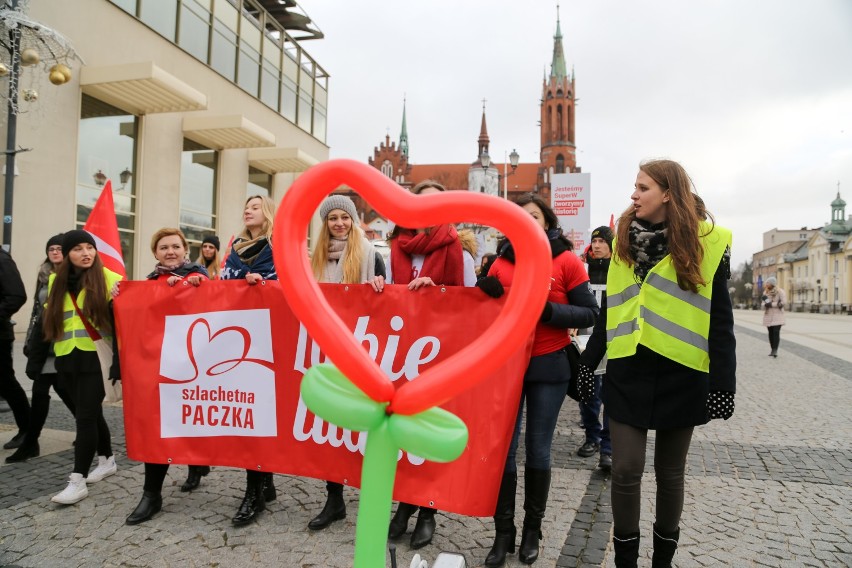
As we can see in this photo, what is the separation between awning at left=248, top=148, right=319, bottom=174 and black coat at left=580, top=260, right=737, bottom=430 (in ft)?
64.8

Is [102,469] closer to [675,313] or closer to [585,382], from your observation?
[585,382]

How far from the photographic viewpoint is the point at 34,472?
4.38 m

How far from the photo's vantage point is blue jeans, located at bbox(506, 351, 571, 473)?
302cm

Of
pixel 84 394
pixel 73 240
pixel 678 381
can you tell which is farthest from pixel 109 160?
pixel 678 381

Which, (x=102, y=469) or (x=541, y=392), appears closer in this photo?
(x=541, y=392)

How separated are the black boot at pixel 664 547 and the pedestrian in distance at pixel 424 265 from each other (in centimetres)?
123

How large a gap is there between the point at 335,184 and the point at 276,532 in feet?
7.92

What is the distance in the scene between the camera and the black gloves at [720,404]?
249 cm

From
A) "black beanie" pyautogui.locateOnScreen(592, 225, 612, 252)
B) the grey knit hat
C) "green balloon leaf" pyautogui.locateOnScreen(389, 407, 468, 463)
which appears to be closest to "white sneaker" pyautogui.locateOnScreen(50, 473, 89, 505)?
the grey knit hat

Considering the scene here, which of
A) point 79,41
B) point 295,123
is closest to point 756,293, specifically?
point 295,123

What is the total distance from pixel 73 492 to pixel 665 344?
3727 millimetres

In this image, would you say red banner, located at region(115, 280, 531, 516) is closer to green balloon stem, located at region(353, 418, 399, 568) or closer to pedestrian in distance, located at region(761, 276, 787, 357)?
green balloon stem, located at region(353, 418, 399, 568)

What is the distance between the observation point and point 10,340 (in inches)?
205

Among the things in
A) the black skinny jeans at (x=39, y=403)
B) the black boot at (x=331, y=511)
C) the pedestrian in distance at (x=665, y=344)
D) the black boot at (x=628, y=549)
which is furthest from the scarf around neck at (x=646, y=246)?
the black skinny jeans at (x=39, y=403)
